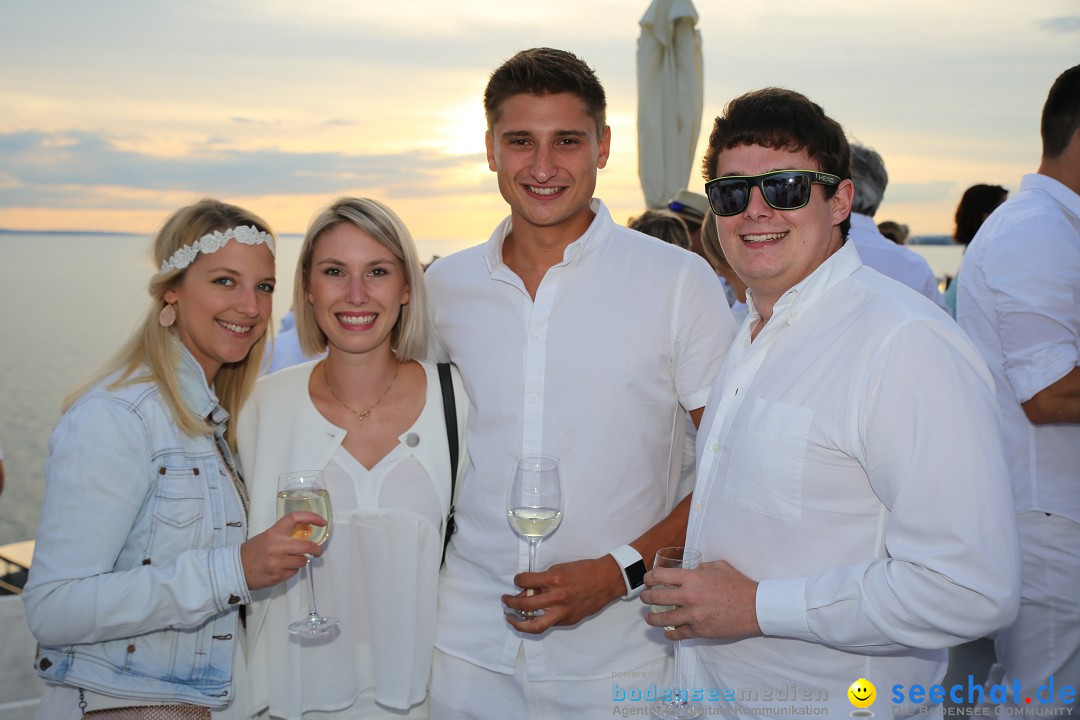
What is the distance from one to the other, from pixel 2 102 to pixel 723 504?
40.1 feet

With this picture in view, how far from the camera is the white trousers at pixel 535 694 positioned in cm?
259

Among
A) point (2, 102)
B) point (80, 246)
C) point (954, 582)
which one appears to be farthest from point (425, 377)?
point (80, 246)

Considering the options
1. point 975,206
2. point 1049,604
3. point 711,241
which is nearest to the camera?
point 1049,604

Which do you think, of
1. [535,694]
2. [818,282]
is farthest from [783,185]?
[535,694]

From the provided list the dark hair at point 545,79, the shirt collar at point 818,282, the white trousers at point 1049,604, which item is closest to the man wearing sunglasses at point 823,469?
the shirt collar at point 818,282

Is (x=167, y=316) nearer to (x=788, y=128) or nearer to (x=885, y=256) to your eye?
(x=788, y=128)

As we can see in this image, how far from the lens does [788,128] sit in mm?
2080

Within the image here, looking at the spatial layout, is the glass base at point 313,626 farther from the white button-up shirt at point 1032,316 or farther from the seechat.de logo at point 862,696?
the white button-up shirt at point 1032,316

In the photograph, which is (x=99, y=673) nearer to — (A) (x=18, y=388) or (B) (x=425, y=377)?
(B) (x=425, y=377)

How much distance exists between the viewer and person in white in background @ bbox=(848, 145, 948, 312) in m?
4.36

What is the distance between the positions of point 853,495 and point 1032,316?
6.06ft

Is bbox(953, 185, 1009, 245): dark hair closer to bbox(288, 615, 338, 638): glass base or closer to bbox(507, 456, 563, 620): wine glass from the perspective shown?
bbox(507, 456, 563, 620): wine glass

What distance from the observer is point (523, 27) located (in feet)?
24.0

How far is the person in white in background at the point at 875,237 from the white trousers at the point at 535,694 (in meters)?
2.65
